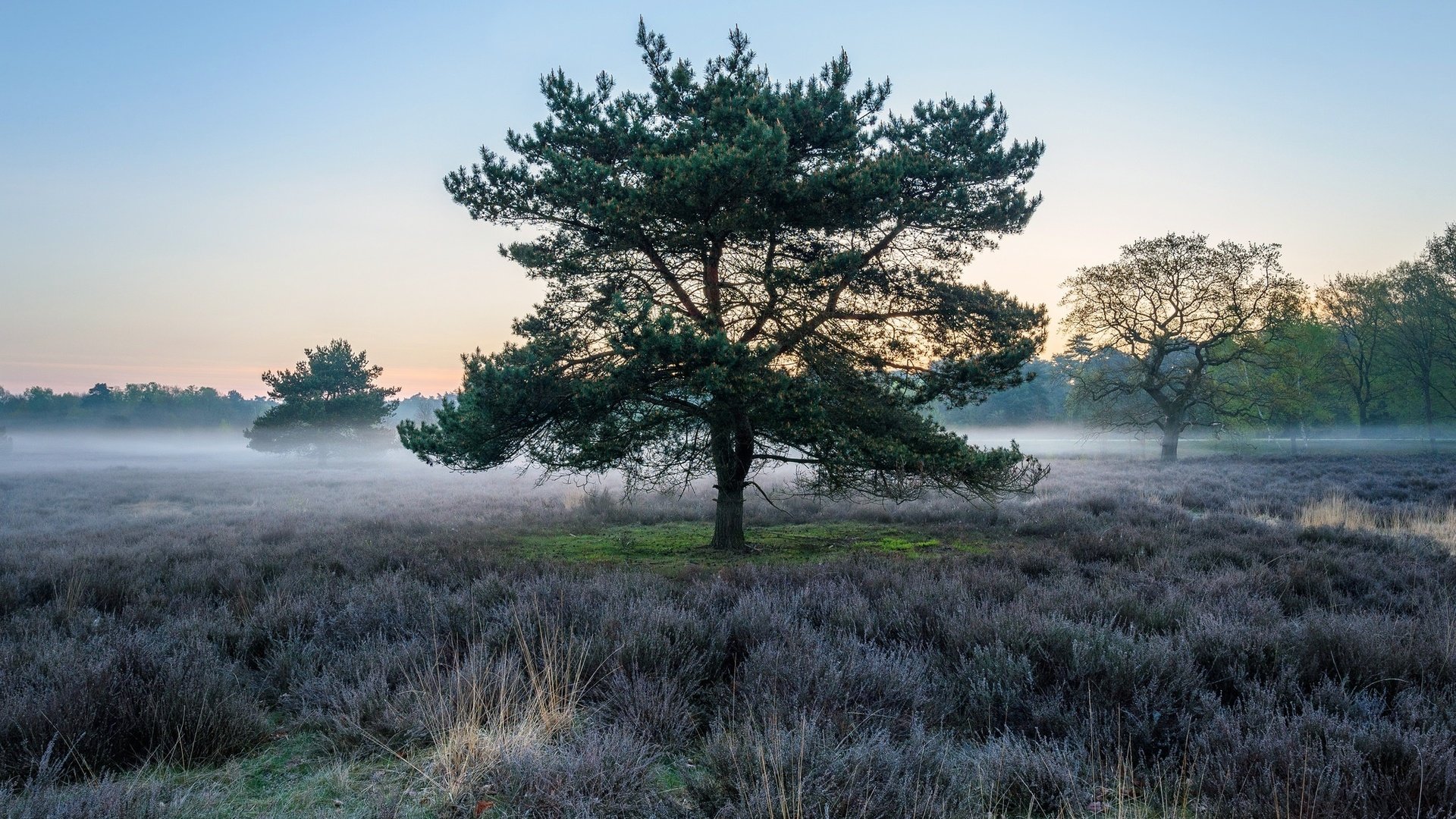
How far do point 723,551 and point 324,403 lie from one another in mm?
39924

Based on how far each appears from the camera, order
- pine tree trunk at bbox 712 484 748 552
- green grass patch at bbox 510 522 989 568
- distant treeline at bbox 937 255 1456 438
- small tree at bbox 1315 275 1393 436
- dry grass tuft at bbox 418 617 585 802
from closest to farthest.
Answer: dry grass tuft at bbox 418 617 585 802
green grass patch at bbox 510 522 989 568
pine tree trunk at bbox 712 484 748 552
distant treeline at bbox 937 255 1456 438
small tree at bbox 1315 275 1393 436

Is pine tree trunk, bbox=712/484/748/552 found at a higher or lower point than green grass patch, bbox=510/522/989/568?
higher

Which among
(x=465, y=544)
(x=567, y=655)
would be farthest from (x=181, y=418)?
(x=567, y=655)

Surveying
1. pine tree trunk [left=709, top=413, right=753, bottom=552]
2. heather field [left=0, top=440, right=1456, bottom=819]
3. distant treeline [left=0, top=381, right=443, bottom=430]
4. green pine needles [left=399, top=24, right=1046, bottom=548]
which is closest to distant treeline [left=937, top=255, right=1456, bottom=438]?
green pine needles [left=399, top=24, right=1046, bottom=548]

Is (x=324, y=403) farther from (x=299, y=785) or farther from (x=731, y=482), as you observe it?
(x=299, y=785)

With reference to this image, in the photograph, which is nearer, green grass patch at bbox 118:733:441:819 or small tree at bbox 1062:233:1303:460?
green grass patch at bbox 118:733:441:819

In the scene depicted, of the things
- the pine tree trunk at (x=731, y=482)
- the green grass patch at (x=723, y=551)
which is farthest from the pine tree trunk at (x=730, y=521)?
the green grass patch at (x=723, y=551)

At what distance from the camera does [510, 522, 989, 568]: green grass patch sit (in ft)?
35.0

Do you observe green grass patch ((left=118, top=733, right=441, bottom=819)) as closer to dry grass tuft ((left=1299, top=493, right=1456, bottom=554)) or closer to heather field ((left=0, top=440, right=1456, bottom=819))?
heather field ((left=0, top=440, right=1456, bottom=819))

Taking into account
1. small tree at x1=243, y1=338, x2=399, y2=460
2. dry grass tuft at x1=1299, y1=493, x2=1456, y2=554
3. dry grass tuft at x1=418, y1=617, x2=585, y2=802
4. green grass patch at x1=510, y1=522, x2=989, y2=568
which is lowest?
green grass patch at x1=510, y1=522, x2=989, y2=568

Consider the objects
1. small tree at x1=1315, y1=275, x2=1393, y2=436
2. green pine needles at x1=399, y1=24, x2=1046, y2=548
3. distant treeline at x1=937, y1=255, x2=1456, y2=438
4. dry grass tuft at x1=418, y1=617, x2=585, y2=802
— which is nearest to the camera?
dry grass tuft at x1=418, y1=617, x2=585, y2=802

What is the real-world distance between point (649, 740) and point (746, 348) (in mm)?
6157

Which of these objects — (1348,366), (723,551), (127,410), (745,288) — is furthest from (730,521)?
(127,410)

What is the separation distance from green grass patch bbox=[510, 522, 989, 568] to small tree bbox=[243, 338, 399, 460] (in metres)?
34.9
